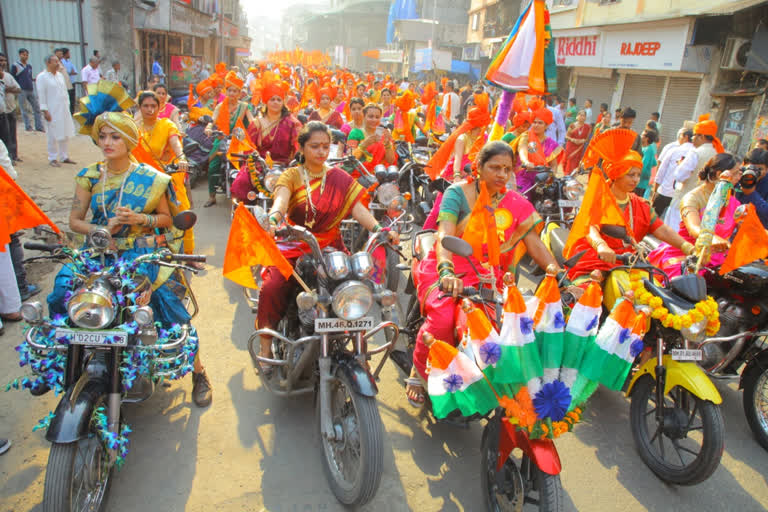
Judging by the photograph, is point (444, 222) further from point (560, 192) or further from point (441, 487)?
point (560, 192)

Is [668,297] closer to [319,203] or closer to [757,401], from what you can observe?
[757,401]

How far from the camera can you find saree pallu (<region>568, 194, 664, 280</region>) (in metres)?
3.75

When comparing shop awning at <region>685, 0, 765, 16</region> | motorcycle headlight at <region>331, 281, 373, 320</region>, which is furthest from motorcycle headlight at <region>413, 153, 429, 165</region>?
shop awning at <region>685, 0, 765, 16</region>

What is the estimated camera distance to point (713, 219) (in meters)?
3.72

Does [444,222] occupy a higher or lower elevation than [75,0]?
lower

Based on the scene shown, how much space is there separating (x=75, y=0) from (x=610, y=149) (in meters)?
17.2

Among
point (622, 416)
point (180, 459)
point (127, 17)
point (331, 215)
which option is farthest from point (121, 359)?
point (127, 17)

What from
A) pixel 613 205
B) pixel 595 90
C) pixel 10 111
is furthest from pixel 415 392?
pixel 595 90

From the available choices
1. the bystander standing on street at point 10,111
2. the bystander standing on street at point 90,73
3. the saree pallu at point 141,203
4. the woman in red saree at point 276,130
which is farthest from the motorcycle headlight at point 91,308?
the bystander standing on street at point 90,73

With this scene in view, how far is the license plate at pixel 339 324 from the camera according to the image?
2.60 metres

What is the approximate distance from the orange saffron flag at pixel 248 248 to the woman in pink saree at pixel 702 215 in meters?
3.01

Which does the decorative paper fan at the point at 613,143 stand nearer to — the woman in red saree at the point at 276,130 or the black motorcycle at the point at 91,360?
the black motorcycle at the point at 91,360

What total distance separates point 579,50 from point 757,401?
18.0 metres

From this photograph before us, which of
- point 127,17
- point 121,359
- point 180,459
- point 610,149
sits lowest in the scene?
point 180,459
